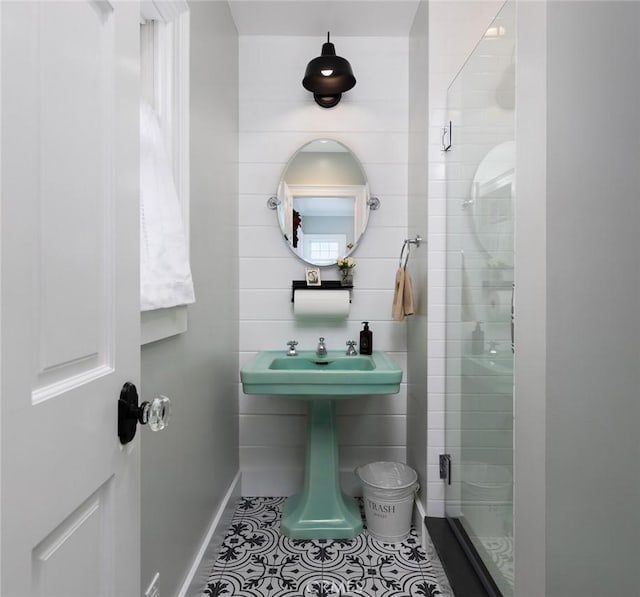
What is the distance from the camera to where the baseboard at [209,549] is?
1386 millimetres

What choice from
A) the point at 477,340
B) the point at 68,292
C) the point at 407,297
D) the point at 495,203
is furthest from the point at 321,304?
the point at 68,292

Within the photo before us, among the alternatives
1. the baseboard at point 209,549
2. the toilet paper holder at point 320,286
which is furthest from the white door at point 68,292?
the toilet paper holder at point 320,286

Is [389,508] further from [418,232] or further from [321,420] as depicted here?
[418,232]

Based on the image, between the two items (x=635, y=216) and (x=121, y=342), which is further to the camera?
(x=635, y=216)

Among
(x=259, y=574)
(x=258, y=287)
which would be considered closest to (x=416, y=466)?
(x=259, y=574)

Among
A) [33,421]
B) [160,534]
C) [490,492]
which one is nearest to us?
→ [33,421]

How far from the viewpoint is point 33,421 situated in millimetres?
462

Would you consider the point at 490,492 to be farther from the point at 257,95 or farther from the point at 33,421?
the point at 257,95

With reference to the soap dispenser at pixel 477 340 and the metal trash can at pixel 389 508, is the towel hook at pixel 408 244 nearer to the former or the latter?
the soap dispenser at pixel 477 340

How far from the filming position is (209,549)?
1596 millimetres

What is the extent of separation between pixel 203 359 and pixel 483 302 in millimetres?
1076

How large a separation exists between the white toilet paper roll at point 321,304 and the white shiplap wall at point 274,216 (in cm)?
14

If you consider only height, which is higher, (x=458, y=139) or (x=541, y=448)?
(x=458, y=139)

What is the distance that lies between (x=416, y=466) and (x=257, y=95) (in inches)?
81.9
